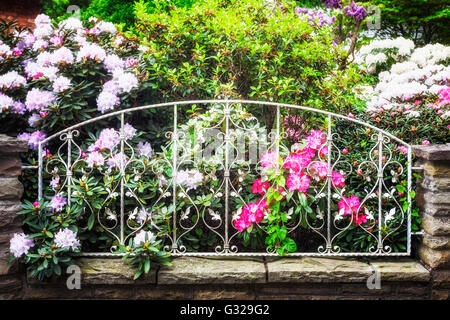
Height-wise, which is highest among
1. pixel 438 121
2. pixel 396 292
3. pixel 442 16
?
pixel 442 16

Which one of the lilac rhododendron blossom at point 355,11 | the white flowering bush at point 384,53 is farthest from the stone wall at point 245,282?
the white flowering bush at point 384,53

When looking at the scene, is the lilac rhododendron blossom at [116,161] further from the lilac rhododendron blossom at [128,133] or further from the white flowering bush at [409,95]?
the white flowering bush at [409,95]

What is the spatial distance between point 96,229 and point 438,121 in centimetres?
252

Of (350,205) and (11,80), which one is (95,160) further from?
(350,205)

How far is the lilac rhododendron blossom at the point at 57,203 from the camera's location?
8.20 ft

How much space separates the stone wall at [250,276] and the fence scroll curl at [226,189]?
0.44 feet

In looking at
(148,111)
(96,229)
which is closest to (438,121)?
(148,111)

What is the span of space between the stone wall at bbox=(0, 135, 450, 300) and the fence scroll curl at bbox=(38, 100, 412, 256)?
0.13 meters

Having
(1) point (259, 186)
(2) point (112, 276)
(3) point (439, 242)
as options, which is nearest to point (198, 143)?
(1) point (259, 186)

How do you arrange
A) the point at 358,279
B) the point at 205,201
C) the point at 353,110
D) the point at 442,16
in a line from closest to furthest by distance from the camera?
the point at 358,279
the point at 205,201
the point at 353,110
the point at 442,16

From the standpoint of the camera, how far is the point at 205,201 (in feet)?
8.42

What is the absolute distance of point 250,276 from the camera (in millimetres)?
2377

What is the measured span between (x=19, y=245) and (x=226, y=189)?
1.20 meters

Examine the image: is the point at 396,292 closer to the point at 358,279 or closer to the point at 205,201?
the point at 358,279
